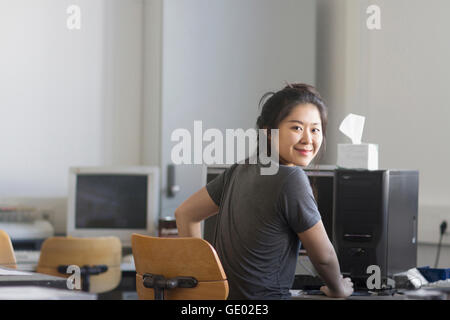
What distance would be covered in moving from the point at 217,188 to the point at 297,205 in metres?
0.30

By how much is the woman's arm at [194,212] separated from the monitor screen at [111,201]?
1.66 m

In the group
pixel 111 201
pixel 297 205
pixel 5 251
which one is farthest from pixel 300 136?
pixel 111 201

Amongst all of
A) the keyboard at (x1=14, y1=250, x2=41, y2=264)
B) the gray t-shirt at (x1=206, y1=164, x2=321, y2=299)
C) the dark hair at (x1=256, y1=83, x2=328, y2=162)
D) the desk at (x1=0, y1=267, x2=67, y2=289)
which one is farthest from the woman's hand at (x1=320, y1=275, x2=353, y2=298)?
the keyboard at (x1=14, y1=250, x2=41, y2=264)

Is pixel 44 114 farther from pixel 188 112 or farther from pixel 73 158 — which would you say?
pixel 188 112

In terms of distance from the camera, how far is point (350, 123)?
198cm

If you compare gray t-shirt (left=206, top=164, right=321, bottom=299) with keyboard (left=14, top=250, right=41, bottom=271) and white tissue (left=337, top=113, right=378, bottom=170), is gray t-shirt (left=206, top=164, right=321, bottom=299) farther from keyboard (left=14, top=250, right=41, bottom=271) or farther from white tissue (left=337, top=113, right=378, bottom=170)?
keyboard (left=14, top=250, right=41, bottom=271)

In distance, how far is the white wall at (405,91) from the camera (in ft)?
10.7

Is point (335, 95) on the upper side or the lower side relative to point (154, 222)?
upper

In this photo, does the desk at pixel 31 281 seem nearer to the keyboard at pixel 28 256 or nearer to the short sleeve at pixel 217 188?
the short sleeve at pixel 217 188

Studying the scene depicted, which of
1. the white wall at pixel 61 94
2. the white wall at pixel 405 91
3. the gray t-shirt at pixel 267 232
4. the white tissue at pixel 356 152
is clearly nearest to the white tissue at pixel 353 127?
the white tissue at pixel 356 152

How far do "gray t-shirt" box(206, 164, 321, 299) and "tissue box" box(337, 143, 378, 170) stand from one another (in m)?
0.34

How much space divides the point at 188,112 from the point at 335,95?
0.87m

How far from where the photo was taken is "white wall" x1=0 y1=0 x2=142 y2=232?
3795 millimetres
